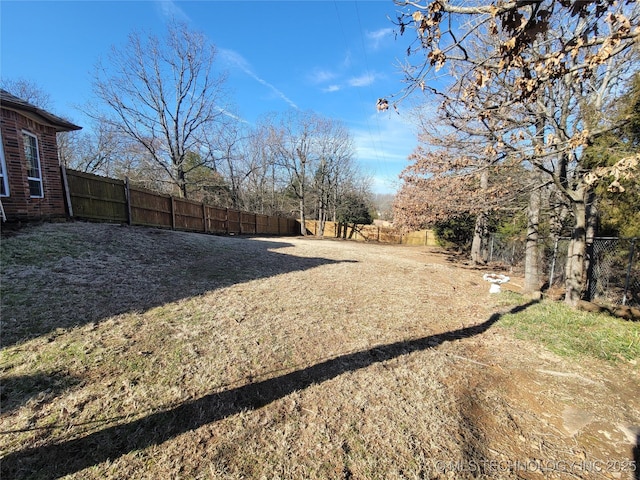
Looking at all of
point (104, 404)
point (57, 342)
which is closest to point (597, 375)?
point (104, 404)

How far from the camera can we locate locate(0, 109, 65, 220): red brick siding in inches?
266

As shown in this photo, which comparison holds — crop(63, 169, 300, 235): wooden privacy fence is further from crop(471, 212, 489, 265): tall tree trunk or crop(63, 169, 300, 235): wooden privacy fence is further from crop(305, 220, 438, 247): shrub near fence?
crop(305, 220, 438, 247): shrub near fence

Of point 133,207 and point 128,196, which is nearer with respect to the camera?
point 128,196

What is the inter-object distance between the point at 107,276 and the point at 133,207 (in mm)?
5778

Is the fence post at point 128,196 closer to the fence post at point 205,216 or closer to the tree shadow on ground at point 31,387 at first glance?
the fence post at point 205,216

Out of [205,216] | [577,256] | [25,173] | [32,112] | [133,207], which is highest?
[32,112]

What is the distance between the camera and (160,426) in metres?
2.19

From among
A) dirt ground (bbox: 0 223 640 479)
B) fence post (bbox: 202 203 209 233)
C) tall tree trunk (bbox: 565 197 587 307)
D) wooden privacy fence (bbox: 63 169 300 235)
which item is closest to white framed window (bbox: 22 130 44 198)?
wooden privacy fence (bbox: 63 169 300 235)

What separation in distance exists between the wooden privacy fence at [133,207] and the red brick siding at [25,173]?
308 mm

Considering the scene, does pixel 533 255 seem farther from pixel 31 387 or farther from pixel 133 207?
pixel 133 207

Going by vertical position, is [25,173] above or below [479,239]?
above

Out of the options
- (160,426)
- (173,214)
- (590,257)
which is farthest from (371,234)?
(160,426)

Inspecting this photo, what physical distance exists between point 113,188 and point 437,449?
1048 centimetres

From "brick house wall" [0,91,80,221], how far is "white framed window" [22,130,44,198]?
0.07m
